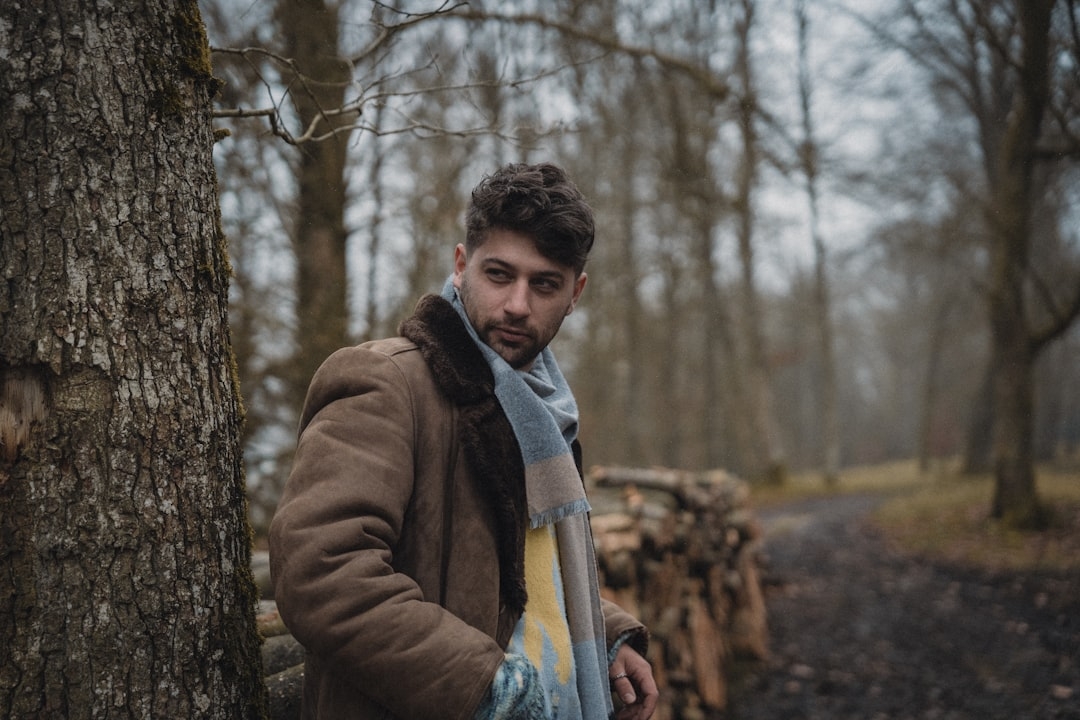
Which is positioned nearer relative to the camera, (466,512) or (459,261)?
(466,512)

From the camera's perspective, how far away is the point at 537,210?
5.93 ft

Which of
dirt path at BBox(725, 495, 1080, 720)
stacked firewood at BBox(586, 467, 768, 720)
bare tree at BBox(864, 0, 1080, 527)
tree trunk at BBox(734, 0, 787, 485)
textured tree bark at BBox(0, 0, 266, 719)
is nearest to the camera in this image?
textured tree bark at BBox(0, 0, 266, 719)

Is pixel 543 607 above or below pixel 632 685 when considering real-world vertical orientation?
above

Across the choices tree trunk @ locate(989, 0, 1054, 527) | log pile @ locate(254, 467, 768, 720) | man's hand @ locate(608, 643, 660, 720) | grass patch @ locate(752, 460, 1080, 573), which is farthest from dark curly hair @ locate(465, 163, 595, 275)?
tree trunk @ locate(989, 0, 1054, 527)

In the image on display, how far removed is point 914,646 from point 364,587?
19.9 feet

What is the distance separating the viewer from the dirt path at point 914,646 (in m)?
4.74

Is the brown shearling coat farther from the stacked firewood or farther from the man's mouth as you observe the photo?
the stacked firewood

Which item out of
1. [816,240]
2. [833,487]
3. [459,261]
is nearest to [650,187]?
[816,240]

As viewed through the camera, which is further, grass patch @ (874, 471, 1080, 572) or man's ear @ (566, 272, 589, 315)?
grass patch @ (874, 471, 1080, 572)

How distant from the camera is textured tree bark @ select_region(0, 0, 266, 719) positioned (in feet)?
4.73

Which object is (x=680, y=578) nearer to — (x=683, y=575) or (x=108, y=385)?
(x=683, y=575)

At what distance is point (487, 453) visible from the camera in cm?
160

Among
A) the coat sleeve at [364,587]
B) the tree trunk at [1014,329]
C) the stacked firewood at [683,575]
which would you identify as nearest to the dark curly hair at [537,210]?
the coat sleeve at [364,587]

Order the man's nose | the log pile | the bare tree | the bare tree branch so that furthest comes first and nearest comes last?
the bare tree
the bare tree branch
the log pile
the man's nose
